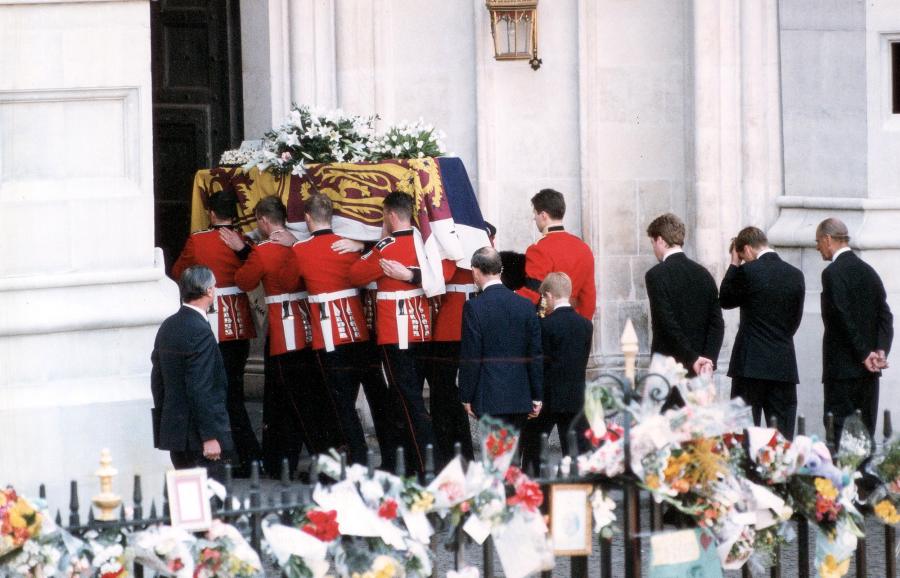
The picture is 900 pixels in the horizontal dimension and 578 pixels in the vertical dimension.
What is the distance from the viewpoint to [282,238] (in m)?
9.95

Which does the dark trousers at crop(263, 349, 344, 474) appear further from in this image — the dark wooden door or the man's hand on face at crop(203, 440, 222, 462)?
the dark wooden door

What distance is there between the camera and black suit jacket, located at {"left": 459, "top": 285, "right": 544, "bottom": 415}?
8.80m

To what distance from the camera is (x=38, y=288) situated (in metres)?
7.84

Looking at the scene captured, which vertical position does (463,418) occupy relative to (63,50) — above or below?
below

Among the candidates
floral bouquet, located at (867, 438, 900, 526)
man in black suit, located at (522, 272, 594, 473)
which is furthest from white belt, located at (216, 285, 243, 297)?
floral bouquet, located at (867, 438, 900, 526)

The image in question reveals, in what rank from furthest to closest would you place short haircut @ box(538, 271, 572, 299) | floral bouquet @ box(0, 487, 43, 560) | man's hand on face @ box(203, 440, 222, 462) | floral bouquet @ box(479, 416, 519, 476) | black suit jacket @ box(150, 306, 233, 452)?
short haircut @ box(538, 271, 572, 299) → man's hand on face @ box(203, 440, 222, 462) → black suit jacket @ box(150, 306, 233, 452) → floral bouquet @ box(479, 416, 519, 476) → floral bouquet @ box(0, 487, 43, 560)

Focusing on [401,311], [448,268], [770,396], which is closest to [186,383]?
[401,311]

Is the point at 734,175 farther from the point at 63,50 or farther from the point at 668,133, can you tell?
the point at 63,50

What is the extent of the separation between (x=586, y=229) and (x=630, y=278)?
447 mm

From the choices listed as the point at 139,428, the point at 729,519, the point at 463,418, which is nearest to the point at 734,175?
the point at 463,418

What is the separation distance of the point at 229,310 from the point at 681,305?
2562mm

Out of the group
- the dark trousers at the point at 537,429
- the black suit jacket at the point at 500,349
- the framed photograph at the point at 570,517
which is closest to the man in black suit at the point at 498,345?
the black suit jacket at the point at 500,349

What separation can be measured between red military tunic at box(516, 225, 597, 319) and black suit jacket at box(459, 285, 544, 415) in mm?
977

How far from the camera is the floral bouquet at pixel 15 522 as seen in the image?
17.5ft
